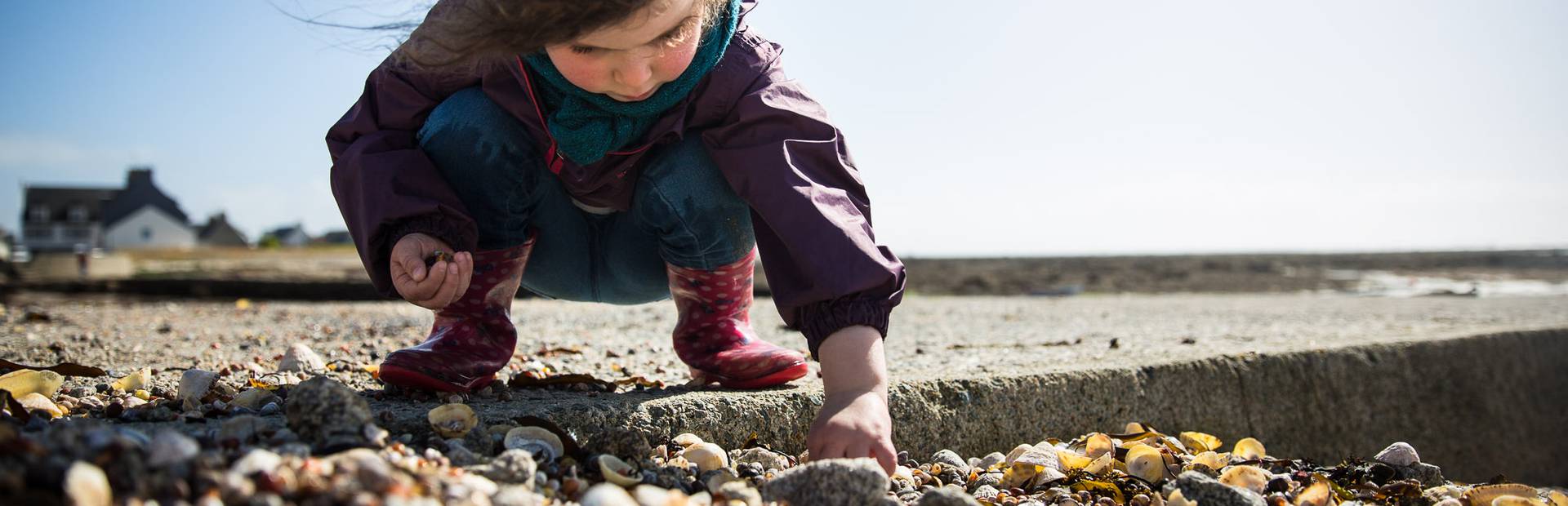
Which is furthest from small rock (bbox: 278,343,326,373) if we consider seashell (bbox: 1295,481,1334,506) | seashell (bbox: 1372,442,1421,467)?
seashell (bbox: 1372,442,1421,467)

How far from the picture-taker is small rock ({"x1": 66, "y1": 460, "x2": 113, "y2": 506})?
79cm

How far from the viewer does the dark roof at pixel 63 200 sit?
4022cm

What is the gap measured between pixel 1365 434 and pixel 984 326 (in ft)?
5.04

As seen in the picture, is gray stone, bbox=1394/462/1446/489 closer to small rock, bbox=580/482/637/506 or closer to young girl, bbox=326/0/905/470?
young girl, bbox=326/0/905/470

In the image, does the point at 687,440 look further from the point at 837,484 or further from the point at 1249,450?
the point at 1249,450

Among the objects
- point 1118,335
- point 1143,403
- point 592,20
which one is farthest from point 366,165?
point 1118,335

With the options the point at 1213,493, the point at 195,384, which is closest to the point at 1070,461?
the point at 1213,493

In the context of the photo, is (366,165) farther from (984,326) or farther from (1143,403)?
(984,326)

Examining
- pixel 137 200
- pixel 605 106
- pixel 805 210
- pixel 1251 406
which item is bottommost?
pixel 1251 406

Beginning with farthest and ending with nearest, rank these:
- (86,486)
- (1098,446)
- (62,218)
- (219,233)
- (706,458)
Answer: (219,233)
(62,218)
(1098,446)
(706,458)
(86,486)

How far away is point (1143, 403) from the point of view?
2189 mm

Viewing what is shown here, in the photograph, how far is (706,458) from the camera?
138 cm

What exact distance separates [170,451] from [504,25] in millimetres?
729

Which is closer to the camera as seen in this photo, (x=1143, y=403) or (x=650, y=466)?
(x=650, y=466)
